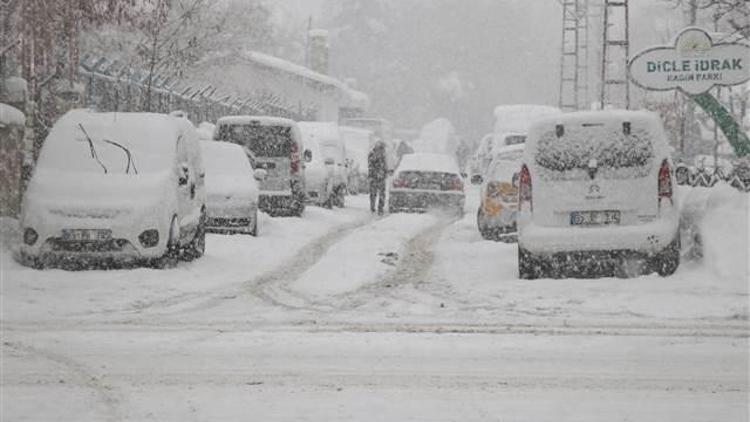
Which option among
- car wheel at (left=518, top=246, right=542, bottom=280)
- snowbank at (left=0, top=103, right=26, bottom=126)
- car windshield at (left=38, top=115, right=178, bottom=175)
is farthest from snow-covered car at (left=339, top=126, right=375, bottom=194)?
car wheel at (left=518, top=246, right=542, bottom=280)

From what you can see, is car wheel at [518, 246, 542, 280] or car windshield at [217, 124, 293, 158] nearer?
car wheel at [518, 246, 542, 280]

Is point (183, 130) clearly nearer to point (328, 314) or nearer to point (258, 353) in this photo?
point (328, 314)

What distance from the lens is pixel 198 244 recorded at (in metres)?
16.1

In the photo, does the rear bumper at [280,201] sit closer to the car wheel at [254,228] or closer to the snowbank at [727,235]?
the car wheel at [254,228]

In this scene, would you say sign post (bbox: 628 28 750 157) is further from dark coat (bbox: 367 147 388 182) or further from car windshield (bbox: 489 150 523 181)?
dark coat (bbox: 367 147 388 182)

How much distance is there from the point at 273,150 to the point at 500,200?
6.18 m

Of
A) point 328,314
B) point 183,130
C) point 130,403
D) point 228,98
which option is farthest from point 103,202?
point 228,98

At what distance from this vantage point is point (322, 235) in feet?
68.2

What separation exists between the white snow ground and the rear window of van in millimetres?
1213

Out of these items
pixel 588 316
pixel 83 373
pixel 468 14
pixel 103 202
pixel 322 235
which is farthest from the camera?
pixel 468 14

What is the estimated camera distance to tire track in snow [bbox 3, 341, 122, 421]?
6.88m

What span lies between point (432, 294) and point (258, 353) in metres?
4.24

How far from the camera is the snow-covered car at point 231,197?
19250mm

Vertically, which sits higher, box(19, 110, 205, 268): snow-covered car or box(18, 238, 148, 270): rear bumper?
box(19, 110, 205, 268): snow-covered car
